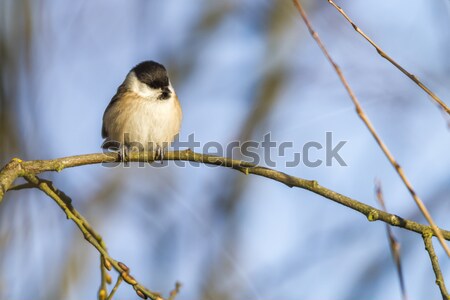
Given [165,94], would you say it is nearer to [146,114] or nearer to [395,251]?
[146,114]

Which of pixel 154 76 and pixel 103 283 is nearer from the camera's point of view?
pixel 103 283

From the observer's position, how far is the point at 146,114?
4.90m

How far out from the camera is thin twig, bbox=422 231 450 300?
6.83 feet

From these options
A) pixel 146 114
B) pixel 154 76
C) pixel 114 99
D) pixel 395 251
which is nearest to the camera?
pixel 395 251

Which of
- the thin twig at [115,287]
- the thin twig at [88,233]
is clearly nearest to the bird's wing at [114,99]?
the thin twig at [88,233]

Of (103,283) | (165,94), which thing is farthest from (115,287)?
(165,94)

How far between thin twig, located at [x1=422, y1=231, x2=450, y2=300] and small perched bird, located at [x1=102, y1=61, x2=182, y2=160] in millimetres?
2725

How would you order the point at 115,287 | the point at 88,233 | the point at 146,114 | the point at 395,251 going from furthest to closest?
the point at 146,114, the point at 88,233, the point at 115,287, the point at 395,251

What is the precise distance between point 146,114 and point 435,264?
9.92 feet

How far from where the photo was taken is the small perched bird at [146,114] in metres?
4.90

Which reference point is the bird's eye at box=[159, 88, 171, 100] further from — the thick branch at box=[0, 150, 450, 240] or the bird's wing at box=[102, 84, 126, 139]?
the thick branch at box=[0, 150, 450, 240]

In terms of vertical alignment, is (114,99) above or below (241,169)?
above

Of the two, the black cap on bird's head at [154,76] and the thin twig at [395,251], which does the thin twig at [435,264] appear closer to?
the thin twig at [395,251]

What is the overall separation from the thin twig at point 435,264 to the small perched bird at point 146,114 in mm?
2725
